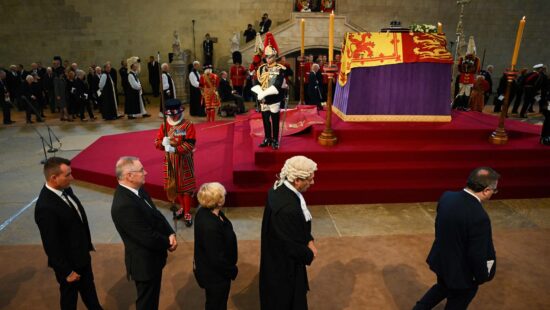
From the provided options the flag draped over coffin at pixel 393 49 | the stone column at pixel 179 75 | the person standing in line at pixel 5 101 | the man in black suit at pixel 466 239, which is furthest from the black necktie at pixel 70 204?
the stone column at pixel 179 75

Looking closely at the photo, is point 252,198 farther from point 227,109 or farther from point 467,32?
point 467,32

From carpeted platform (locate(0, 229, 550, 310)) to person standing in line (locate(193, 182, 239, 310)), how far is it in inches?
34.4

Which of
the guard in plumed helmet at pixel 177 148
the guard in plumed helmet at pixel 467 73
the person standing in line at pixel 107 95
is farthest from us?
the person standing in line at pixel 107 95

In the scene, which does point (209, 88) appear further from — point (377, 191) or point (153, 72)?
point (153, 72)

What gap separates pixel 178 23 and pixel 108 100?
22.3ft

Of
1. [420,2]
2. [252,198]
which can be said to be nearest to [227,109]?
[252,198]

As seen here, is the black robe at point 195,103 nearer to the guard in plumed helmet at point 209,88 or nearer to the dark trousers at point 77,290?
the guard in plumed helmet at point 209,88

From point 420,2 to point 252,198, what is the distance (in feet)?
52.3

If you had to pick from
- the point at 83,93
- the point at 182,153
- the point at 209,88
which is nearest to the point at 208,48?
the point at 83,93

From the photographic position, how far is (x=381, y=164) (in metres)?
6.18

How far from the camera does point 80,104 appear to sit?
1174cm

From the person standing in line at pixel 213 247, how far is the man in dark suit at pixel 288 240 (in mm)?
287

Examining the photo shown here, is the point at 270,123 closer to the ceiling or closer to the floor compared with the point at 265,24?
closer to the floor

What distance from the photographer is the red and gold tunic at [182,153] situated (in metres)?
4.67
